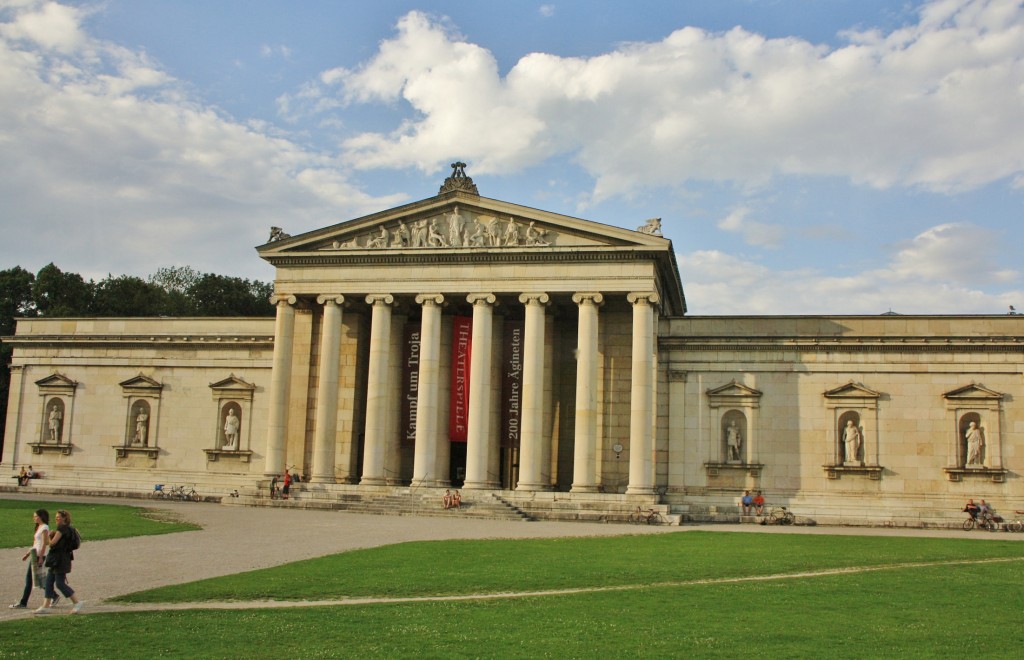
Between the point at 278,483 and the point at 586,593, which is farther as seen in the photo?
the point at 278,483

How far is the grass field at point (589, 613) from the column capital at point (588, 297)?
22.8 metres

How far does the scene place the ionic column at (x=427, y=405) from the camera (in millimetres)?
50812

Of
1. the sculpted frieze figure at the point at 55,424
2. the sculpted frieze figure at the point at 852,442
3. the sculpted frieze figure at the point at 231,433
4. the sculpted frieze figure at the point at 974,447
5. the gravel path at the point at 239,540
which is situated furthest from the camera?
the sculpted frieze figure at the point at 55,424

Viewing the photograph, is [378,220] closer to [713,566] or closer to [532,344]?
[532,344]

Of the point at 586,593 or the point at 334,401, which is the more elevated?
the point at 334,401

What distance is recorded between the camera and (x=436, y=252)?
170 feet

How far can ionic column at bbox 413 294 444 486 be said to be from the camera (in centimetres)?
5081

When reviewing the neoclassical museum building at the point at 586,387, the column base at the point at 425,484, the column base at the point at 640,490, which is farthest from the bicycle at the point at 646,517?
the column base at the point at 425,484

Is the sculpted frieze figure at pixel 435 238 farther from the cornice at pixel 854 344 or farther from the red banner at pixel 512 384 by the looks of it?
the cornice at pixel 854 344

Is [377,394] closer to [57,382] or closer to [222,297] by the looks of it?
[57,382]

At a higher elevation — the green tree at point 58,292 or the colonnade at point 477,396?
the green tree at point 58,292

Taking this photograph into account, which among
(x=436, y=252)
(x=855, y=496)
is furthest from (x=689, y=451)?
(x=436, y=252)

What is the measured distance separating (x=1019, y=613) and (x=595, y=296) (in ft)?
106

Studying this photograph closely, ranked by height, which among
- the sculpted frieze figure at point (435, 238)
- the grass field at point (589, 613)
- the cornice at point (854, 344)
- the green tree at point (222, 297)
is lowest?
the grass field at point (589, 613)
